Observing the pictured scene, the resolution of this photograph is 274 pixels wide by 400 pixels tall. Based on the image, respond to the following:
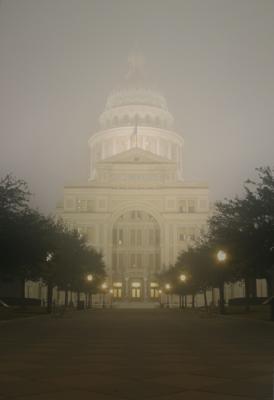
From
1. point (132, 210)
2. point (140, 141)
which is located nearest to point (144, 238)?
point (132, 210)

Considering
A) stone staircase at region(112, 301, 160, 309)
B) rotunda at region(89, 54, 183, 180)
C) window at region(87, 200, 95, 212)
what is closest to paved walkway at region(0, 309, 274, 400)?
stone staircase at region(112, 301, 160, 309)

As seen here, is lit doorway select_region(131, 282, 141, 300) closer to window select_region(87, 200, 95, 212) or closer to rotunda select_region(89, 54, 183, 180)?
window select_region(87, 200, 95, 212)

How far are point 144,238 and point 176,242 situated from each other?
289 inches

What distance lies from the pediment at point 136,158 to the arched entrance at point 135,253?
9820 millimetres

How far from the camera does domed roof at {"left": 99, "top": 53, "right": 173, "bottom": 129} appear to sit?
139 metres

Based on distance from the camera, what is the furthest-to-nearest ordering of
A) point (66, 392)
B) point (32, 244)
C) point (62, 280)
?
1. point (62, 280)
2. point (32, 244)
3. point (66, 392)

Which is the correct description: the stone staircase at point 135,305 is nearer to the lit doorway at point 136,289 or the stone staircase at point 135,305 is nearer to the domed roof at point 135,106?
the lit doorway at point 136,289

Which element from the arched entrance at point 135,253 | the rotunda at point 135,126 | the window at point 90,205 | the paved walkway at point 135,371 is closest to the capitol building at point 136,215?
the arched entrance at point 135,253

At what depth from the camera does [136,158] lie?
377 ft

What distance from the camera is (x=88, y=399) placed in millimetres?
7191

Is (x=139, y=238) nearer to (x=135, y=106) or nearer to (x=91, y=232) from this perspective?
(x=91, y=232)

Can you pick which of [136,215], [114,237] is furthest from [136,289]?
[136,215]

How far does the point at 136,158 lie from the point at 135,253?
18610mm

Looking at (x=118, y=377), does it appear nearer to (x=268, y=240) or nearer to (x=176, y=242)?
(x=268, y=240)
